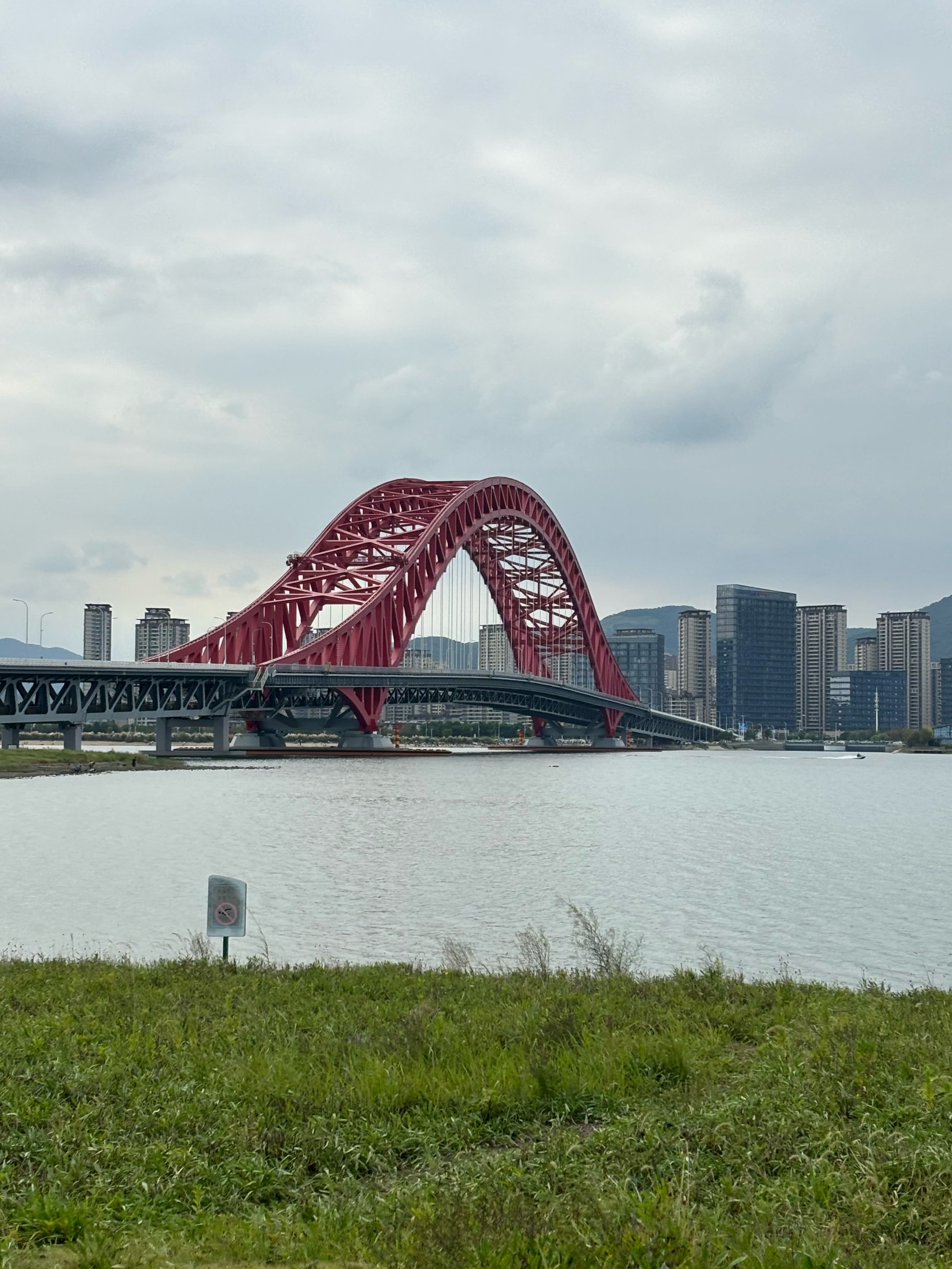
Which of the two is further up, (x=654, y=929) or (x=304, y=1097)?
(x=304, y=1097)

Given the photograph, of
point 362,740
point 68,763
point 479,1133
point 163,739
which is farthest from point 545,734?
point 479,1133

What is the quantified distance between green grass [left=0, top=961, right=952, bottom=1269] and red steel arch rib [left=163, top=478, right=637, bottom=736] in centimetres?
7120

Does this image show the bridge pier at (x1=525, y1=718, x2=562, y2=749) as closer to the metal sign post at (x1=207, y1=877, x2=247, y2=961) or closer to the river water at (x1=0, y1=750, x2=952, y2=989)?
the river water at (x1=0, y1=750, x2=952, y2=989)

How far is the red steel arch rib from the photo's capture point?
8694 cm

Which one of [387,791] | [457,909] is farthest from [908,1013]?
[387,791]

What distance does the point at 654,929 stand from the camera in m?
21.1

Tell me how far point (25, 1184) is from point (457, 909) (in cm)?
1697

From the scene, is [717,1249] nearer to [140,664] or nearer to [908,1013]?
[908,1013]

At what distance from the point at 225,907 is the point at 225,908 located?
11 millimetres

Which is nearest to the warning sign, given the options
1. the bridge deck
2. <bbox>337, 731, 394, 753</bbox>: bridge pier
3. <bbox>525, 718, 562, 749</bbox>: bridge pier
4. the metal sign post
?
the metal sign post

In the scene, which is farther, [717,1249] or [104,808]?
[104,808]

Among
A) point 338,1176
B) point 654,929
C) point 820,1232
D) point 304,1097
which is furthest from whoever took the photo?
point 654,929

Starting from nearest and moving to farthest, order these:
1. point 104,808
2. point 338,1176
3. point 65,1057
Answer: point 338,1176, point 65,1057, point 104,808

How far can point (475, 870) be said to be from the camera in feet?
96.1
